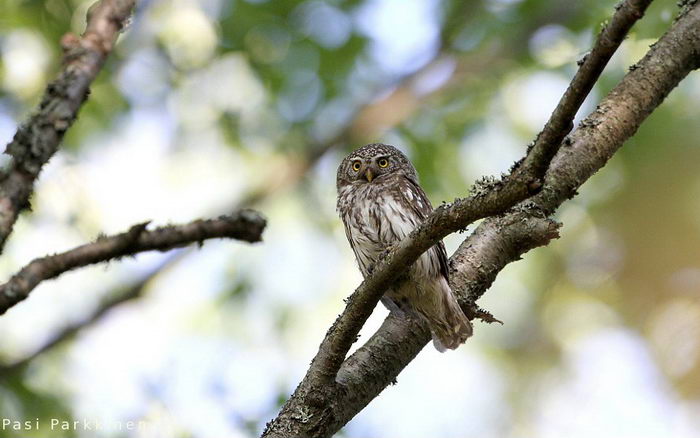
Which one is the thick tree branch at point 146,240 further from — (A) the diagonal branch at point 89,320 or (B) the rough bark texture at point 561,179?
(A) the diagonal branch at point 89,320

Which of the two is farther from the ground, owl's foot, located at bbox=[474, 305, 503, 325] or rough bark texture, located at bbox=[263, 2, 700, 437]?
rough bark texture, located at bbox=[263, 2, 700, 437]

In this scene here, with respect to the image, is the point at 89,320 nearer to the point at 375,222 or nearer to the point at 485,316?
the point at 375,222

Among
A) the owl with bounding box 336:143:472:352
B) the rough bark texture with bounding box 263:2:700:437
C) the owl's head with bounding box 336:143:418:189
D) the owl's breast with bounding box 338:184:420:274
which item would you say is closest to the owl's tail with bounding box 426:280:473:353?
the owl with bounding box 336:143:472:352

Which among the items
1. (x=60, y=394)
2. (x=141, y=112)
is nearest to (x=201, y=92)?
(x=141, y=112)

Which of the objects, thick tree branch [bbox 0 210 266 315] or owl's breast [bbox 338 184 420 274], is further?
owl's breast [bbox 338 184 420 274]

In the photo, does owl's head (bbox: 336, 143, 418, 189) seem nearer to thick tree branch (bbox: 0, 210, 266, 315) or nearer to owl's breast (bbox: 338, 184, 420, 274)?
owl's breast (bbox: 338, 184, 420, 274)

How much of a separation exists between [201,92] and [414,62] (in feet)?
7.35

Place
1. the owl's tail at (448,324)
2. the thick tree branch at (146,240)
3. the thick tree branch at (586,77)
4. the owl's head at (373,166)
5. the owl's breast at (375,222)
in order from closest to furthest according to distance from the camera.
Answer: the thick tree branch at (146,240) < the thick tree branch at (586,77) < the owl's tail at (448,324) < the owl's breast at (375,222) < the owl's head at (373,166)

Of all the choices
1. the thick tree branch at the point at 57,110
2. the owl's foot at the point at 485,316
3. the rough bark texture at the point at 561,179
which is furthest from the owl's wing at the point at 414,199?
the thick tree branch at the point at 57,110

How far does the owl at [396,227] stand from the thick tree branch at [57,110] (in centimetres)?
226

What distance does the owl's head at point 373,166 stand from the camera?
20.1 feet

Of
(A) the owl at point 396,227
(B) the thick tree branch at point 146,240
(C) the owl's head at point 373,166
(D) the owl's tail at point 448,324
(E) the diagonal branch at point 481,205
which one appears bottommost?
(B) the thick tree branch at point 146,240

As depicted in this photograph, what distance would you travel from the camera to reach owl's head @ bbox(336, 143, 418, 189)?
6137 mm

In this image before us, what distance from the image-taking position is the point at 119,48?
25.8 ft
